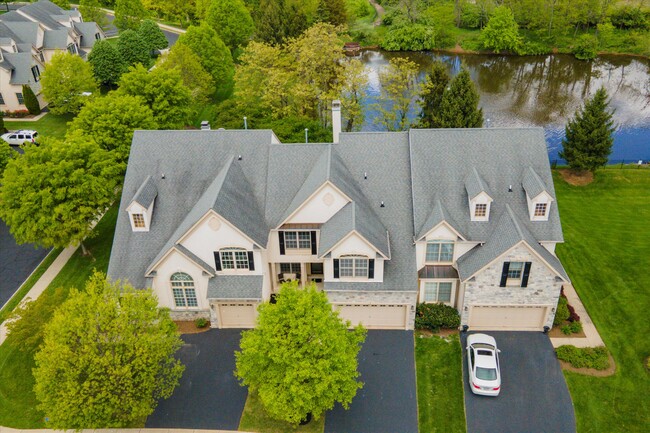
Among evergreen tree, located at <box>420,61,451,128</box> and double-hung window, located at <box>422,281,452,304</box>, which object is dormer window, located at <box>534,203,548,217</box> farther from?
evergreen tree, located at <box>420,61,451,128</box>

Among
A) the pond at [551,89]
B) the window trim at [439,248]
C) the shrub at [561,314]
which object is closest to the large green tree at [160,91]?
the pond at [551,89]

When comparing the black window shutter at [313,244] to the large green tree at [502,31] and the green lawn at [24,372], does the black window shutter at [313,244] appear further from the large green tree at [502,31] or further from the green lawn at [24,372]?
the large green tree at [502,31]

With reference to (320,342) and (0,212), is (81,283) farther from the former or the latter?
(320,342)

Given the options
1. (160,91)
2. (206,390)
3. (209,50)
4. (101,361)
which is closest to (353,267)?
(206,390)

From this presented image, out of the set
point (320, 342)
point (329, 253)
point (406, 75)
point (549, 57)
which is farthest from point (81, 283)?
point (549, 57)

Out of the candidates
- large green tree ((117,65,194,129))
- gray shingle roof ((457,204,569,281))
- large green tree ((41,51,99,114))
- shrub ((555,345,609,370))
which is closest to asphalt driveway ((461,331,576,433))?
shrub ((555,345,609,370))

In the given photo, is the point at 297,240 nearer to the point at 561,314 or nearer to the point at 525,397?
the point at 525,397
